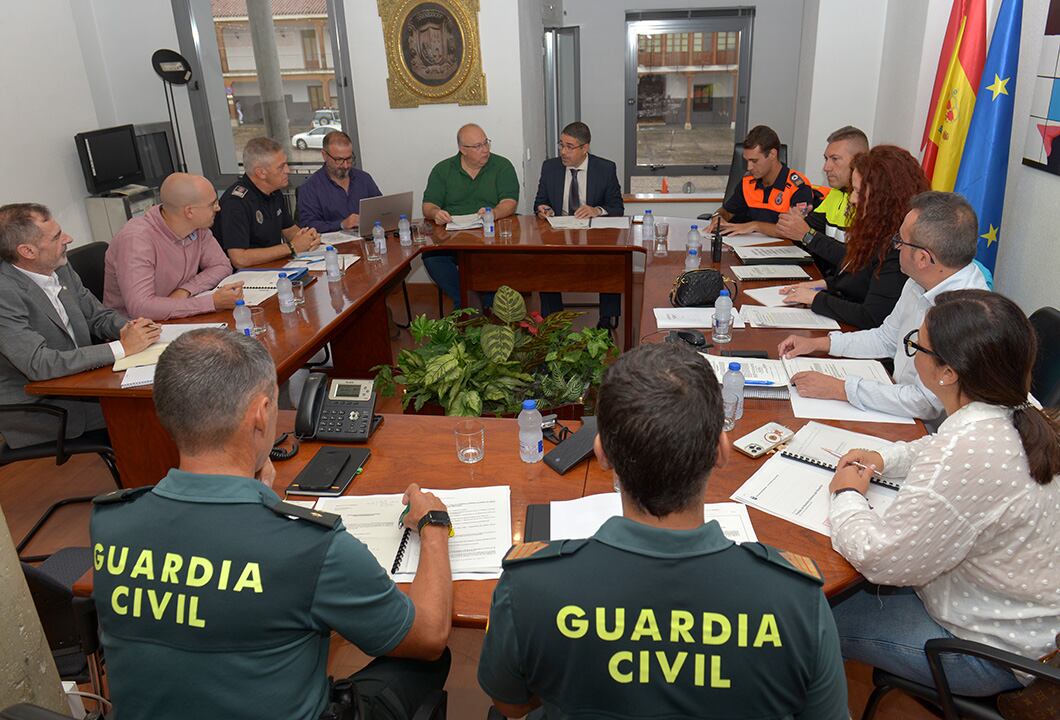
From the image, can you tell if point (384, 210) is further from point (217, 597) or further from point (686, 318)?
point (217, 597)

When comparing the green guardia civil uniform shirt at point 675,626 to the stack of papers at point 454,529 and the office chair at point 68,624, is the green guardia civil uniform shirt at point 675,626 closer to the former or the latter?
the stack of papers at point 454,529

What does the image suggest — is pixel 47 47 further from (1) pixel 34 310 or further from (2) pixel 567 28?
(2) pixel 567 28

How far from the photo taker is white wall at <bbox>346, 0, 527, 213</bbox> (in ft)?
18.2

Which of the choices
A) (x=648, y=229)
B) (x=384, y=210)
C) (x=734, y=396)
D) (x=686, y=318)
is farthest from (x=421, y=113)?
(x=734, y=396)

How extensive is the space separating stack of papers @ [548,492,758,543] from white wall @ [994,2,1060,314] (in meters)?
1.99

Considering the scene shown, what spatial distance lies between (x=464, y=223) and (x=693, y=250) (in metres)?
1.66

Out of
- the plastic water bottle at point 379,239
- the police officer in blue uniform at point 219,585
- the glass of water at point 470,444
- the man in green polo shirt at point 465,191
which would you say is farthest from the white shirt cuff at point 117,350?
the man in green polo shirt at point 465,191

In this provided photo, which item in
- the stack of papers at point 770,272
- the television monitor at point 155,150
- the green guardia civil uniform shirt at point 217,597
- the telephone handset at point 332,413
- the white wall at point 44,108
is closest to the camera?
the green guardia civil uniform shirt at point 217,597

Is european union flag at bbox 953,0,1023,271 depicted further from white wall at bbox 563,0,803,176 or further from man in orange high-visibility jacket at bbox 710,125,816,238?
white wall at bbox 563,0,803,176

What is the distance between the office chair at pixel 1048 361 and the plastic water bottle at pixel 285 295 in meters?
2.80

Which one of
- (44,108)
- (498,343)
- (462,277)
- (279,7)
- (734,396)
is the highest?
(279,7)

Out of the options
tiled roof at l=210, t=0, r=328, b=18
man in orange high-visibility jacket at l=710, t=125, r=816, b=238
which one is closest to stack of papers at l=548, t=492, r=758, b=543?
man in orange high-visibility jacket at l=710, t=125, r=816, b=238

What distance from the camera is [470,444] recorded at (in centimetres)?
200

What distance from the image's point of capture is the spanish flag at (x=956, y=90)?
3455 mm
